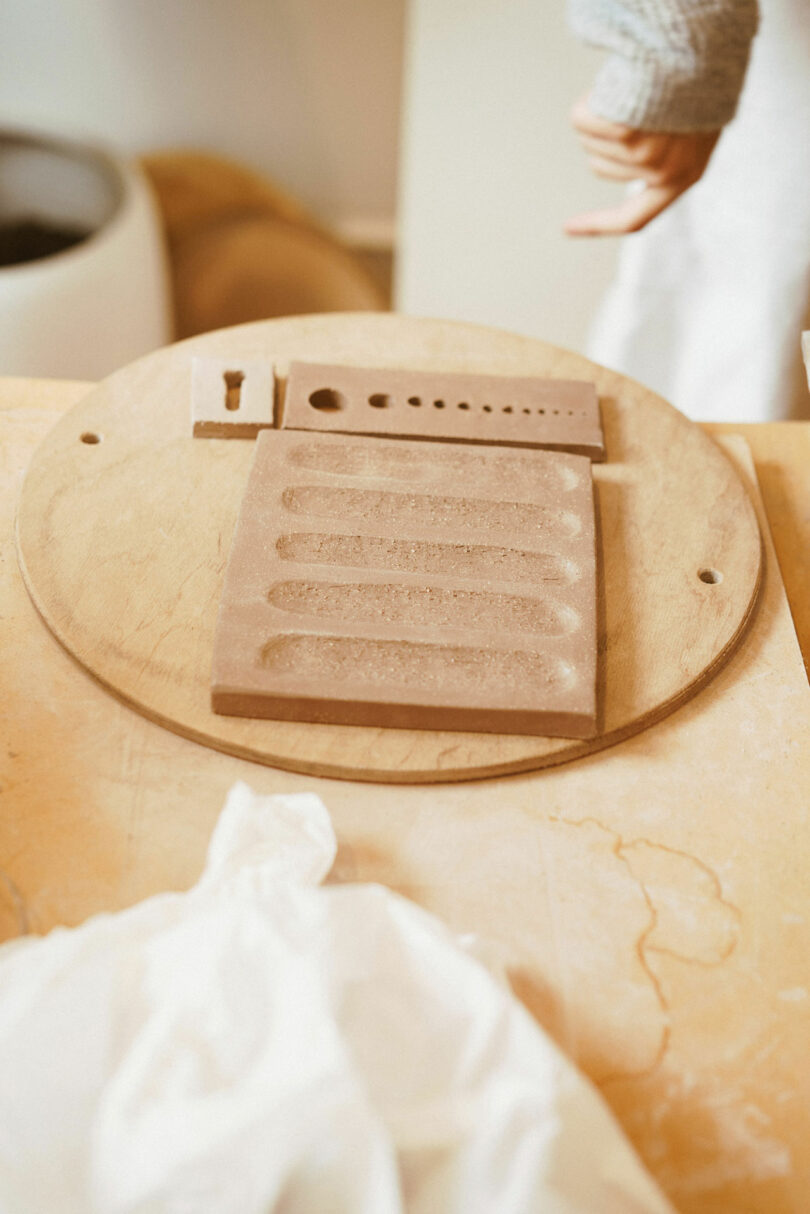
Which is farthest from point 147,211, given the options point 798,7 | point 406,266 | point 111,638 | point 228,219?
point 111,638

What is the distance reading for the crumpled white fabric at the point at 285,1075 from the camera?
434mm

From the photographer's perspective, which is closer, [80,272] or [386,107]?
[80,272]

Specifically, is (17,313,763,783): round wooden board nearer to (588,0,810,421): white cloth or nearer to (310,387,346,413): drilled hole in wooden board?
(310,387,346,413): drilled hole in wooden board

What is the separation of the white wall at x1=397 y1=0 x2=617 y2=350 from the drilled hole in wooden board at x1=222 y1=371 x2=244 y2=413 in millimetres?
948

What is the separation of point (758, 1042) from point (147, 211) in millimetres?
1438

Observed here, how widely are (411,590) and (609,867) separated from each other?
0.21 meters

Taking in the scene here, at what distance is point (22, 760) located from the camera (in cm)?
62

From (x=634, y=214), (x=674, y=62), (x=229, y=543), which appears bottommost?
(x=229, y=543)

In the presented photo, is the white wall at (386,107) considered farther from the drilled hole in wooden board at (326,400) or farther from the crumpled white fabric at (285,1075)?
the crumpled white fabric at (285,1075)

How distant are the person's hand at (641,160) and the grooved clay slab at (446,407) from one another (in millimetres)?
282

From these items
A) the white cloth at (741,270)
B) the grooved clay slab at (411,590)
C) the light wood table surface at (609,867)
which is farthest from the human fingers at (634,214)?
the light wood table surface at (609,867)

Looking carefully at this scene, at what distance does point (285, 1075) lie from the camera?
0.45 m

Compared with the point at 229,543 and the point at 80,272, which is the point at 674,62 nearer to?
the point at 229,543

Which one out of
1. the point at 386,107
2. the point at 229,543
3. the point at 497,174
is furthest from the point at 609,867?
the point at 386,107
